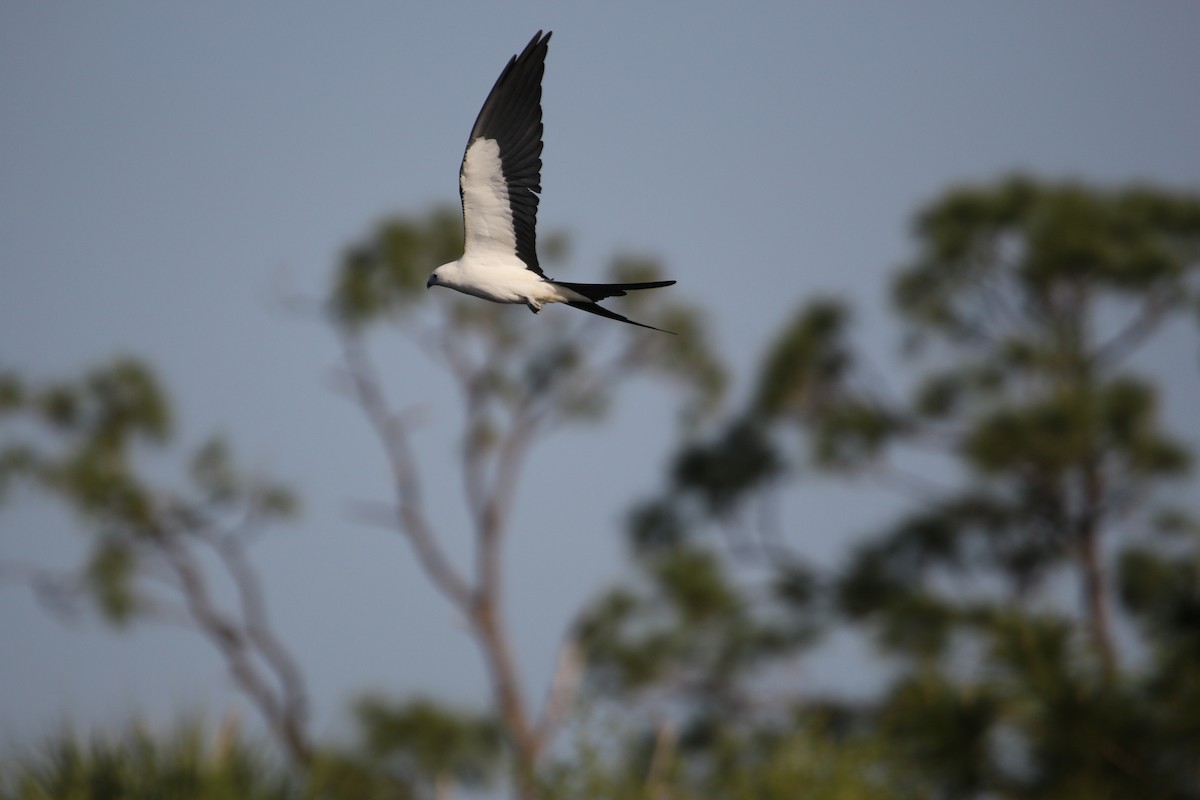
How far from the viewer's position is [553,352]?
20375 mm

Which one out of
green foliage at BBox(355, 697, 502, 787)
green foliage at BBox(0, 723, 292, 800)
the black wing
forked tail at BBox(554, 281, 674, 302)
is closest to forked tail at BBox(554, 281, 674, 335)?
forked tail at BBox(554, 281, 674, 302)

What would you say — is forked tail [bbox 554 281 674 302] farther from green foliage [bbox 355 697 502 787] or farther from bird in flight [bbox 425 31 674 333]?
green foliage [bbox 355 697 502 787]

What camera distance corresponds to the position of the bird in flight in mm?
4191

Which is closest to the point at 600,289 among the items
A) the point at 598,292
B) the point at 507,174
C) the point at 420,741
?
the point at 598,292

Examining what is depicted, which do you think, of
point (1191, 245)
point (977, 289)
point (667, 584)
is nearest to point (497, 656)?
point (667, 584)

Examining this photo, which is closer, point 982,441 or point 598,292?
point 598,292

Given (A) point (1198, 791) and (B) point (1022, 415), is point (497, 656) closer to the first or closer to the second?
(B) point (1022, 415)

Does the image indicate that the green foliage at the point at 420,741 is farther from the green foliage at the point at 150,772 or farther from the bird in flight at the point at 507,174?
the bird in flight at the point at 507,174

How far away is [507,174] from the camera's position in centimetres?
446

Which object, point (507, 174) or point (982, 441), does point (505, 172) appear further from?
point (982, 441)

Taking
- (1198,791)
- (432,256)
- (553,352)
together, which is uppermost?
(432,256)

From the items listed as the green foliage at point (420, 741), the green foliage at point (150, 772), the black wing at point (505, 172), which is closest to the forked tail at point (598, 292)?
the black wing at point (505, 172)

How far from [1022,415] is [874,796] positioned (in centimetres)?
699

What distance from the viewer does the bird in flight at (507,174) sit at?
4191 millimetres
